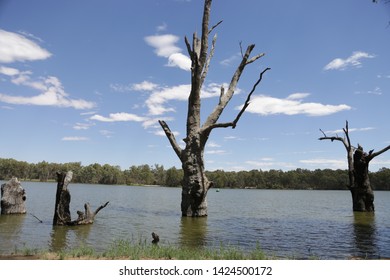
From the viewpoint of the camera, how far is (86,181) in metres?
179

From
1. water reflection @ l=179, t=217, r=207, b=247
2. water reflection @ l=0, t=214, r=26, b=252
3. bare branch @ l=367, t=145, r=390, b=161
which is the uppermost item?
bare branch @ l=367, t=145, r=390, b=161

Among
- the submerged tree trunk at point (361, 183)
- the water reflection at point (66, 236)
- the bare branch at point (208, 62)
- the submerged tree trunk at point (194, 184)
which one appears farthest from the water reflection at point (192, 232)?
the submerged tree trunk at point (361, 183)

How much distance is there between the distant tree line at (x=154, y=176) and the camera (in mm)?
142875

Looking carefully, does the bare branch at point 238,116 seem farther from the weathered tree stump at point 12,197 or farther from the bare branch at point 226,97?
the weathered tree stump at point 12,197

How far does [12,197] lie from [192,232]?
13.4 m

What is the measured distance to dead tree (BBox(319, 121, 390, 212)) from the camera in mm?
28797

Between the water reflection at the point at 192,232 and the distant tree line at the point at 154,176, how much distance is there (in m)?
114

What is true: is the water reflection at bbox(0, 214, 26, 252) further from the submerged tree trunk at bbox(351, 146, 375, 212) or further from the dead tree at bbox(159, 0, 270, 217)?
the submerged tree trunk at bbox(351, 146, 375, 212)

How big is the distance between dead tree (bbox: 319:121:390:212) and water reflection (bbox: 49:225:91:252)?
21.2 meters

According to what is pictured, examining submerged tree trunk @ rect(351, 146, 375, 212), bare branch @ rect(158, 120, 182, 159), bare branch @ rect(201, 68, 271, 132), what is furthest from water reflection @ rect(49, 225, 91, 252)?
submerged tree trunk @ rect(351, 146, 375, 212)

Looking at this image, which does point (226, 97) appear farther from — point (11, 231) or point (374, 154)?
point (11, 231)

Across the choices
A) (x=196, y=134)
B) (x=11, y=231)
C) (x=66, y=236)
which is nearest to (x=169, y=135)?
(x=196, y=134)

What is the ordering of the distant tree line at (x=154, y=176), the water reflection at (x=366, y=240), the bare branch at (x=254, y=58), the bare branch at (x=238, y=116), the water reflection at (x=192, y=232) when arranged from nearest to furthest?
the water reflection at (x=366, y=240) < the water reflection at (x=192, y=232) < the bare branch at (x=238, y=116) < the bare branch at (x=254, y=58) < the distant tree line at (x=154, y=176)
